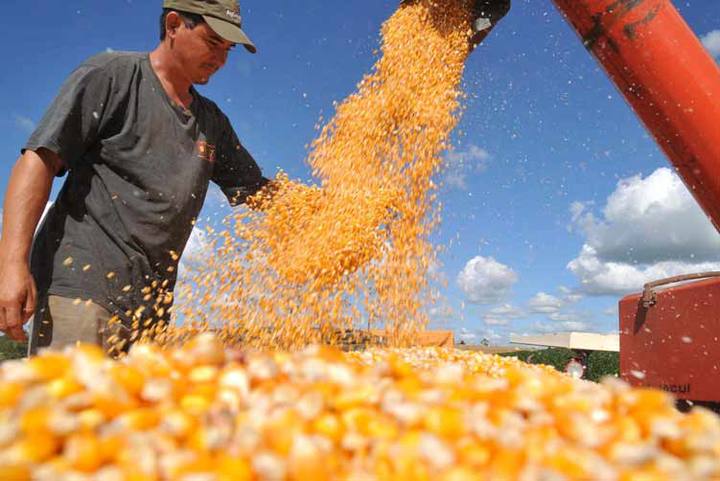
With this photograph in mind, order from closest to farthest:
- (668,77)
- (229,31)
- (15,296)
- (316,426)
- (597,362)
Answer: (316,426), (668,77), (15,296), (229,31), (597,362)

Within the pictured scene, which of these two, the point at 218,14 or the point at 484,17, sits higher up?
the point at 484,17

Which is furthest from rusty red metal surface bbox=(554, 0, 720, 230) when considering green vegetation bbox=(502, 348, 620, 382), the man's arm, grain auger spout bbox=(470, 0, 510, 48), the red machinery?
green vegetation bbox=(502, 348, 620, 382)

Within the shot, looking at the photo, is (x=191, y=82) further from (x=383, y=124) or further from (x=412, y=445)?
(x=412, y=445)

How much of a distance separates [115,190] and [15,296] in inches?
21.5

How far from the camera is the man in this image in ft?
6.16

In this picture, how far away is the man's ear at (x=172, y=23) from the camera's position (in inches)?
90.3

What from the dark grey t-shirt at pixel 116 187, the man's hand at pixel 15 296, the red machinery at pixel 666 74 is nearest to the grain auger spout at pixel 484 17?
the red machinery at pixel 666 74

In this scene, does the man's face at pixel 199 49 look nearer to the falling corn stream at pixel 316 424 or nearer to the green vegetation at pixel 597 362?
the falling corn stream at pixel 316 424

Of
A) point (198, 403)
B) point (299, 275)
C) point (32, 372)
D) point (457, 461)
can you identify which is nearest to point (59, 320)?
point (299, 275)

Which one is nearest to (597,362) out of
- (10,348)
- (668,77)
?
(668,77)

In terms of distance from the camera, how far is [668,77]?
1592 millimetres

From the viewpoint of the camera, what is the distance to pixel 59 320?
198 centimetres

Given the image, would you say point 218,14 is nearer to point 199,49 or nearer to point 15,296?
point 199,49

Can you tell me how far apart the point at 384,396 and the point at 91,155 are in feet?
6.00
